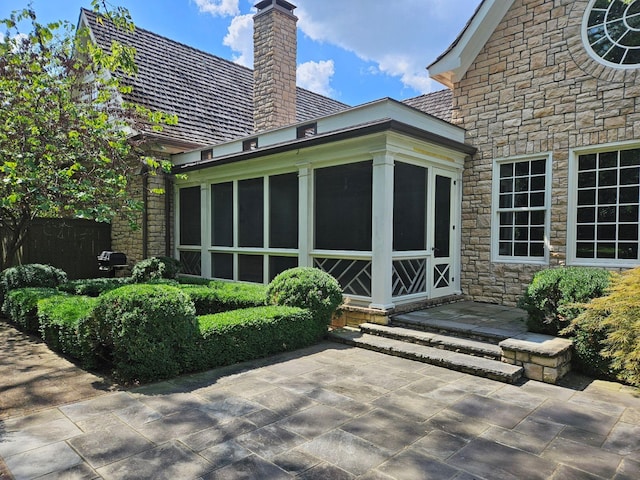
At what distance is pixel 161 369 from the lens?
441 centimetres

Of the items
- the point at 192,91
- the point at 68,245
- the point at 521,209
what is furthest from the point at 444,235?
the point at 68,245

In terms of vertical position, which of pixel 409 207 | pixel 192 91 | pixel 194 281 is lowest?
pixel 194 281

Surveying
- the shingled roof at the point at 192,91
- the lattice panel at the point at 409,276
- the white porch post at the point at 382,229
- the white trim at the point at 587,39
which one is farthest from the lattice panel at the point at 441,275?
the shingled roof at the point at 192,91

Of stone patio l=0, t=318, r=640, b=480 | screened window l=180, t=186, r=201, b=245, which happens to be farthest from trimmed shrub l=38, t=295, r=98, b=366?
screened window l=180, t=186, r=201, b=245

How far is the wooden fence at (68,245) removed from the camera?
33.4ft

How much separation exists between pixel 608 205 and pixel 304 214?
5.01 meters

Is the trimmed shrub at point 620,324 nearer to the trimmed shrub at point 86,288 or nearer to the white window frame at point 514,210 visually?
the white window frame at point 514,210

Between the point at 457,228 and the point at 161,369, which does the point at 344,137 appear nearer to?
the point at 457,228

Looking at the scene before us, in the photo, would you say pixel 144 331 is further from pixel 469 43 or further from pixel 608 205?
pixel 469 43

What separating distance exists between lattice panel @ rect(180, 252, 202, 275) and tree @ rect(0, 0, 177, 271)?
2.41 m

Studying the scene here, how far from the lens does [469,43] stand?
784 centimetres

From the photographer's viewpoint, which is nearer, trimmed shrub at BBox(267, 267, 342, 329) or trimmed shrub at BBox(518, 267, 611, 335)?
trimmed shrub at BBox(518, 267, 611, 335)

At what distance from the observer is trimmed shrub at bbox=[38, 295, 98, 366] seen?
15.8 ft

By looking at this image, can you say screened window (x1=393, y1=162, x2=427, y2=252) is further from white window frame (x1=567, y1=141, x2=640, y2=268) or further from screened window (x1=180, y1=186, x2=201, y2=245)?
screened window (x1=180, y1=186, x2=201, y2=245)
